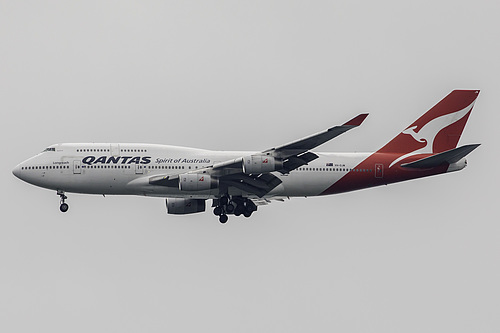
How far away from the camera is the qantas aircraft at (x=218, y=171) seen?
60.2 meters

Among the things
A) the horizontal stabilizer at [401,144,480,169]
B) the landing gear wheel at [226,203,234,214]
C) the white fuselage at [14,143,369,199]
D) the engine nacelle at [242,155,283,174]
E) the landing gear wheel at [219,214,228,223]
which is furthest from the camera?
the landing gear wheel at [219,214,228,223]

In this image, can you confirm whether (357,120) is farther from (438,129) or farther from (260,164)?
(438,129)

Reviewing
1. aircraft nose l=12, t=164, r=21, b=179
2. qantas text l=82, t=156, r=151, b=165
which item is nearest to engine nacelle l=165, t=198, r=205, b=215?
qantas text l=82, t=156, r=151, b=165

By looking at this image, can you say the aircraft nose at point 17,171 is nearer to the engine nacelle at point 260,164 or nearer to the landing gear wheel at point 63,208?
the landing gear wheel at point 63,208

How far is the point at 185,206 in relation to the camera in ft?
211

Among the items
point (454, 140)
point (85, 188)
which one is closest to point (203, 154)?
point (85, 188)

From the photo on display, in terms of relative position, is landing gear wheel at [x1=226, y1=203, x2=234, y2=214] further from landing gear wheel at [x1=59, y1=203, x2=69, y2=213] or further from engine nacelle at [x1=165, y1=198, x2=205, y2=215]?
landing gear wheel at [x1=59, y1=203, x2=69, y2=213]

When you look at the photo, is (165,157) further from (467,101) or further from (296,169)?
(467,101)

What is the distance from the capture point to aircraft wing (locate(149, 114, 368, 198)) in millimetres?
54969

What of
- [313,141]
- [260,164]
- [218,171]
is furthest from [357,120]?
[218,171]

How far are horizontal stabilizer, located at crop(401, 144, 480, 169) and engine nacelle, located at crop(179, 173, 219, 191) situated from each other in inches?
495

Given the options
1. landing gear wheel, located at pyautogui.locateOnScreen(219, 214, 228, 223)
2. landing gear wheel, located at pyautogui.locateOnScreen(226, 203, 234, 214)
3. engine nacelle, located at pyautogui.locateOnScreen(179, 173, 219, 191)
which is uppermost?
engine nacelle, located at pyautogui.locateOnScreen(179, 173, 219, 191)

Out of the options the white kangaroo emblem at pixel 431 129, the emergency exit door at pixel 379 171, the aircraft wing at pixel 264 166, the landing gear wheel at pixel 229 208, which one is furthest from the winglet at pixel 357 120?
the landing gear wheel at pixel 229 208

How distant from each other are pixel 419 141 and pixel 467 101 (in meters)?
4.35
